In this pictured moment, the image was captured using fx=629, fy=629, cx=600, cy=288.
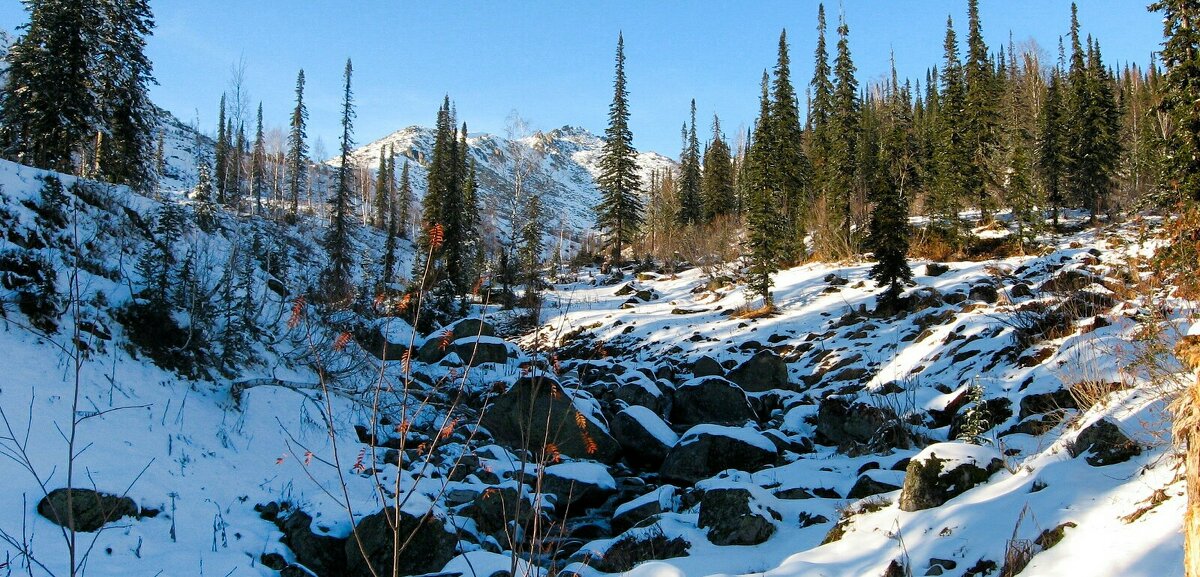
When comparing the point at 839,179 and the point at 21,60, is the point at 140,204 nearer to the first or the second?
the point at 21,60

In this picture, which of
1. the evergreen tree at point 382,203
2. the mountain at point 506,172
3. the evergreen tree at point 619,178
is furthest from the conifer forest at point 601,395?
the mountain at point 506,172

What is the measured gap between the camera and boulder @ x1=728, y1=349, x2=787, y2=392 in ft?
55.3

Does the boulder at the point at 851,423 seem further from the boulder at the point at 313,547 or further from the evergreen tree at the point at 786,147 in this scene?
the evergreen tree at the point at 786,147

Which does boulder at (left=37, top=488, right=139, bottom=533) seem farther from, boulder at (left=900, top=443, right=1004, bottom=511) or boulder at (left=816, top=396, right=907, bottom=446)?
boulder at (left=816, top=396, right=907, bottom=446)

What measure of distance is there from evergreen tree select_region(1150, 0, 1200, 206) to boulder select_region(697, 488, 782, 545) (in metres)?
15.9

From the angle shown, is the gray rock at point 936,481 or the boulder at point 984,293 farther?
the boulder at point 984,293

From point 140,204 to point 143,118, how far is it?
776 inches

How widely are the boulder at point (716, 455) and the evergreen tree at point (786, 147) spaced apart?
24.4 m

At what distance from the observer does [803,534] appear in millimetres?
6859

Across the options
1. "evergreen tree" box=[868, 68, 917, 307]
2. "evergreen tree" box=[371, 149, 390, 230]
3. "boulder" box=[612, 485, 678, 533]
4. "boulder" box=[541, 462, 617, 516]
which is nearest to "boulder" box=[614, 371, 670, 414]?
"boulder" box=[541, 462, 617, 516]

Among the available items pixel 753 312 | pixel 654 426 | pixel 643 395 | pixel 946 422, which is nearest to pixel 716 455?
pixel 654 426

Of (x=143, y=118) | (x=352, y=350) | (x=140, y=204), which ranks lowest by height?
(x=352, y=350)

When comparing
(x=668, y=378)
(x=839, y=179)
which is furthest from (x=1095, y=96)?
(x=668, y=378)

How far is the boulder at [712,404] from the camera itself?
15117 mm
